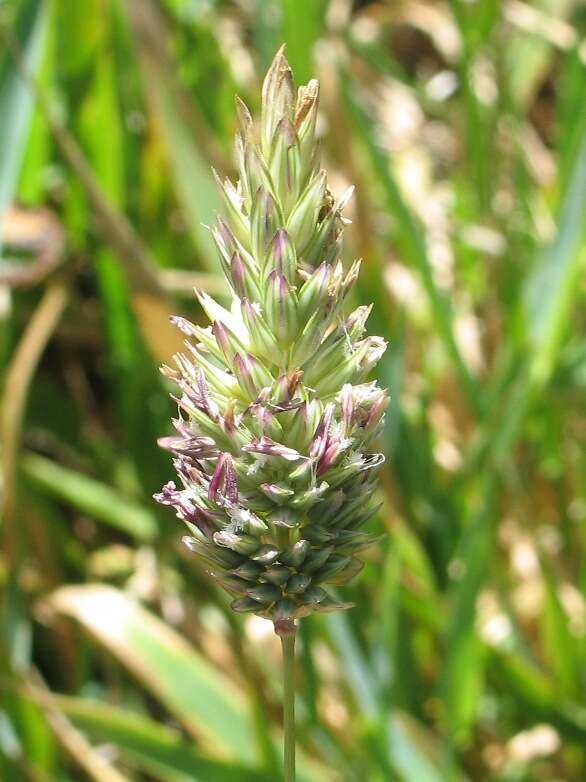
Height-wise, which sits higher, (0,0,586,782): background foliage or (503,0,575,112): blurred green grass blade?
(503,0,575,112): blurred green grass blade

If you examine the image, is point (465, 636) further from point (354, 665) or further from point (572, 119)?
point (572, 119)

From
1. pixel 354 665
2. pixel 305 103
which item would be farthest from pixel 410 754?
pixel 305 103

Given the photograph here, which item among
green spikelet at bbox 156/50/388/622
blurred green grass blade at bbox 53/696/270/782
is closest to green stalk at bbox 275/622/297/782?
green spikelet at bbox 156/50/388/622

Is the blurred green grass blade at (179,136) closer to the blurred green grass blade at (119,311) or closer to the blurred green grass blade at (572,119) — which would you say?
the blurred green grass blade at (119,311)

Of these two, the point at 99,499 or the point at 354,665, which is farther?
the point at 99,499

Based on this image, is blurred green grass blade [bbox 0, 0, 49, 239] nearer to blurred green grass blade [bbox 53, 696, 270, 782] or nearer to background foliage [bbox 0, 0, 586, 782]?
background foliage [bbox 0, 0, 586, 782]

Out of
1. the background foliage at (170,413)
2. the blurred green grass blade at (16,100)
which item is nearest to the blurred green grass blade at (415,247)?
A: the background foliage at (170,413)
